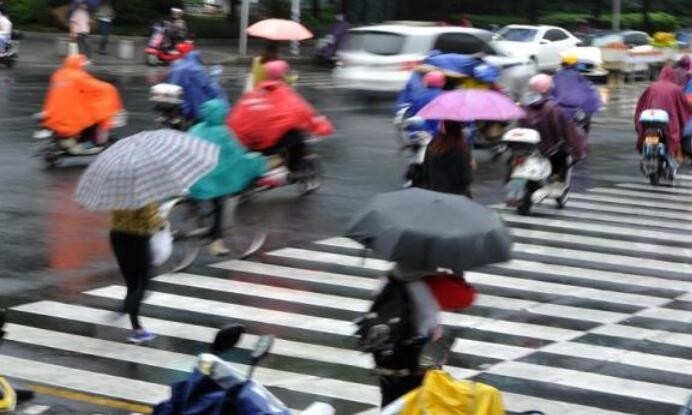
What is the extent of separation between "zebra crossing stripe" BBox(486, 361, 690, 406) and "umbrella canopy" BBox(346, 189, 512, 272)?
2.47 meters

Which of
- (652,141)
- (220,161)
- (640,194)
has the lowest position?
(640,194)

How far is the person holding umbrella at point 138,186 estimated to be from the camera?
9391 mm

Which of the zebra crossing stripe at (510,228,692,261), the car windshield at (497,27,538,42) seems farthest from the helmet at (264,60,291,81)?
the car windshield at (497,27,538,42)

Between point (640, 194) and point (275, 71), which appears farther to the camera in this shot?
point (640, 194)

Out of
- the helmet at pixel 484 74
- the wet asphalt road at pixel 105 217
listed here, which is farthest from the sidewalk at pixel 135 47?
the helmet at pixel 484 74

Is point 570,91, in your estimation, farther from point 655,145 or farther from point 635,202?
point 635,202

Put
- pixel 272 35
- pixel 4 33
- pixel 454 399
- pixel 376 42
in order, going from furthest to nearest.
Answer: pixel 4 33, pixel 376 42, pixel 272 35, pixel 454 399

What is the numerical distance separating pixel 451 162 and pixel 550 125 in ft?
18.2

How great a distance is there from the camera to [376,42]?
31.5 meters

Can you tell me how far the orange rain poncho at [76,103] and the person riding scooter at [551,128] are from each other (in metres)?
5.46

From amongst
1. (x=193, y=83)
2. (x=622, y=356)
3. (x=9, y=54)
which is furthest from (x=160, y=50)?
(x=622, y=356)

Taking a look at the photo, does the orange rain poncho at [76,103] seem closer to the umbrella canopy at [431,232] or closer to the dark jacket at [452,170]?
the dark jacket at [452,170]

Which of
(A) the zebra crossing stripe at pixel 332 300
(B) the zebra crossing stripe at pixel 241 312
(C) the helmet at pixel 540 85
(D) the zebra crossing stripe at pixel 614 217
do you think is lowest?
(D) the zebra crossing stripe at pixel 614 217

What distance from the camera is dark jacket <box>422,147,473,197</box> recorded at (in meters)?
11.7
